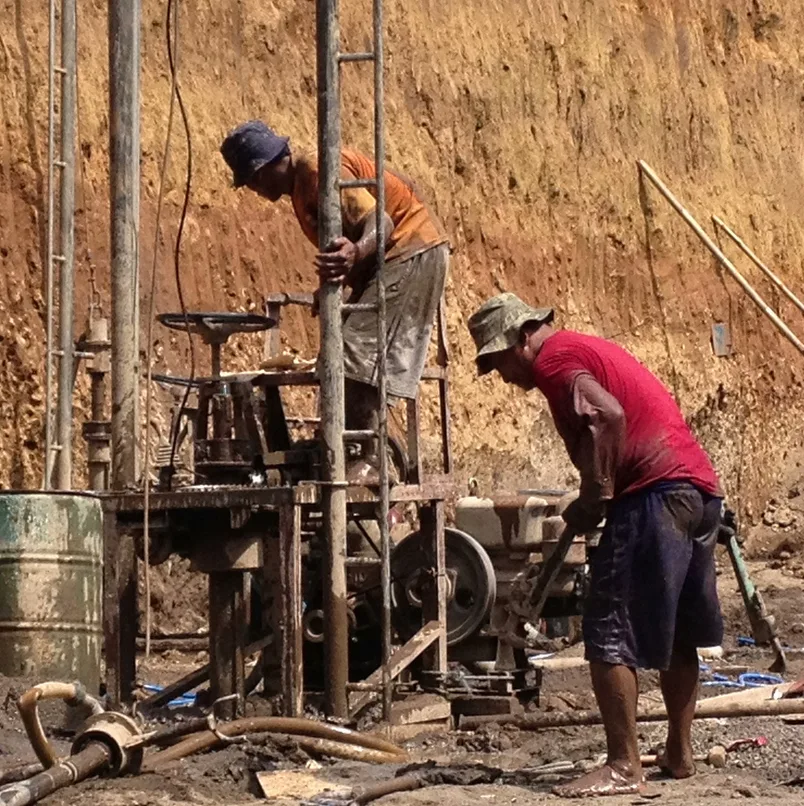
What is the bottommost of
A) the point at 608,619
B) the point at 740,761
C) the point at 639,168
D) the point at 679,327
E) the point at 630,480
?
the point at 740,761

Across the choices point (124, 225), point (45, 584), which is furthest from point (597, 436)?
point (124, 225)

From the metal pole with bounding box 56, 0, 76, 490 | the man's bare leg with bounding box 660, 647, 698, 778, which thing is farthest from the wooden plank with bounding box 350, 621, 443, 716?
the metal pole with bounding box 56, 0, 76, 490

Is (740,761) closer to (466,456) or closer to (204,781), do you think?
(204,781)

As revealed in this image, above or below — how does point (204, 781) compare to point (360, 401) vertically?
below

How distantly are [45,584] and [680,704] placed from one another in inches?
144

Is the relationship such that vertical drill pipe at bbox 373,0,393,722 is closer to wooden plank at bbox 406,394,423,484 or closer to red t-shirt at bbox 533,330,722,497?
wooden plank at bbox 406,394,423,484

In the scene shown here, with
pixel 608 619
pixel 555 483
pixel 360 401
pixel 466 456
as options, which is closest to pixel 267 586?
pixel 360 401

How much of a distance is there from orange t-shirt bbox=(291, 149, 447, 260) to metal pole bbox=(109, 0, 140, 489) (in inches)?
43.9

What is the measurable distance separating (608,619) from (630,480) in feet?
1.80

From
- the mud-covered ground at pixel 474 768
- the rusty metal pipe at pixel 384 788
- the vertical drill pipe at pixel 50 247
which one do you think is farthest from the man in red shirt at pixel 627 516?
the vertical drill pipe at pixel 50 247

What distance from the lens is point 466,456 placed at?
1916cm

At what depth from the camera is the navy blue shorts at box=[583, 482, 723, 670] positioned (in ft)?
25.2

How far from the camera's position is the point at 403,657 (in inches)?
391

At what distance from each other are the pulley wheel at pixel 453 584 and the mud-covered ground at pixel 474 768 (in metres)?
0.65
